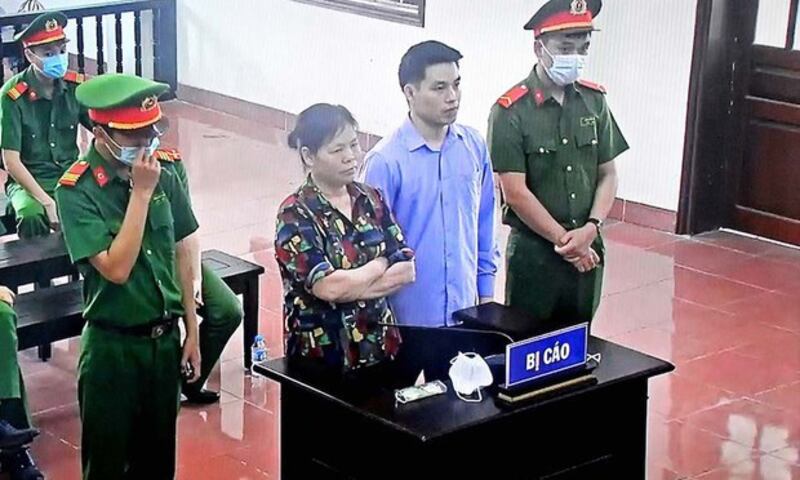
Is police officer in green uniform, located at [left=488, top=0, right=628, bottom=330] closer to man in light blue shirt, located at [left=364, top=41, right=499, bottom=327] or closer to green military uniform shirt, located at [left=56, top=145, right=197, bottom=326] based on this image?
man in light blue shirt, located at [left=364, top=41, right=499, bottom=327]

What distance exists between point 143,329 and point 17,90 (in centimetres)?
246

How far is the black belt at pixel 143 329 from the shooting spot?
3652 mm

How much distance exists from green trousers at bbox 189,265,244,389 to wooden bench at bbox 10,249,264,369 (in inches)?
9.3

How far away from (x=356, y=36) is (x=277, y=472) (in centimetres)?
476

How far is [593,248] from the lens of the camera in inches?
179

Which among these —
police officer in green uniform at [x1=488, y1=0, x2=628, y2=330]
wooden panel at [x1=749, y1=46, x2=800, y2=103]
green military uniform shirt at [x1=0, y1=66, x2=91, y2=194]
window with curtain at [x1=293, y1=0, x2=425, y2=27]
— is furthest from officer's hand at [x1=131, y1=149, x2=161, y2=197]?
window with curtain at [x1=293, y1=0, x2=425, y2=27]

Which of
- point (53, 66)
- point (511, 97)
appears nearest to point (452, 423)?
point (511, 97)

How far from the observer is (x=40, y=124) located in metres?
5.84

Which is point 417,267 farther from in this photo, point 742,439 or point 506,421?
point 742,439

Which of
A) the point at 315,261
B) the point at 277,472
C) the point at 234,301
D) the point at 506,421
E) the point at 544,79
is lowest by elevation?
the point at 277,472

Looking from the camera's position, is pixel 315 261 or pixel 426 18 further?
pixel 426 18

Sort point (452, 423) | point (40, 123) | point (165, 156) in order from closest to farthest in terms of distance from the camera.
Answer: point (452, 423)
point (165, 156)
point (40, 123)

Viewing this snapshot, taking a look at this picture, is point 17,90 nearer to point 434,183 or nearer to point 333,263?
point 434,183

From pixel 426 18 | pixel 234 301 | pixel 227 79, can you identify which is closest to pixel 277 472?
pixel 234 301
